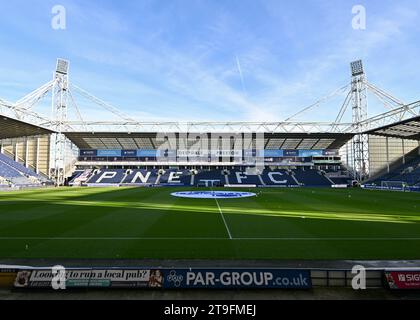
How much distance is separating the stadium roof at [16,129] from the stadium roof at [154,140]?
7.12 m

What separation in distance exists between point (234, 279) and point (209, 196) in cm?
2898

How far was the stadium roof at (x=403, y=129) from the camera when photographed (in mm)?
46906

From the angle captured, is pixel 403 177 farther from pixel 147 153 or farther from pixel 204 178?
pixel 147 153

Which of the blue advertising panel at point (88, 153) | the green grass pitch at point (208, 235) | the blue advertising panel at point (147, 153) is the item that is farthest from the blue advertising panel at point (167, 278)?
the blue advertising panel at point (88, 153)

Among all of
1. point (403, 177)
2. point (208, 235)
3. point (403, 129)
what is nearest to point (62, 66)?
point (208, 235)

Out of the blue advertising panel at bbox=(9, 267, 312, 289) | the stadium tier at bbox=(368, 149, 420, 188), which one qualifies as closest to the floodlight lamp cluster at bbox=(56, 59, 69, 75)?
the blue advertising panel at bbox=(9, 267, 312, 289)

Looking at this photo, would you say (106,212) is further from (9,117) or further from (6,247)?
(9,117)

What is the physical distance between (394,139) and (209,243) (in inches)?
2609

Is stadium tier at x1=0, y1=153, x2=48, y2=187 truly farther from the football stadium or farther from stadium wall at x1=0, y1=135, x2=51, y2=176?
stadium wall at x1=0, y1=135, x2=51, y2=176

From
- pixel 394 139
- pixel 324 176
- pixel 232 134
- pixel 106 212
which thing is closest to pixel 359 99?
pixel 394 139

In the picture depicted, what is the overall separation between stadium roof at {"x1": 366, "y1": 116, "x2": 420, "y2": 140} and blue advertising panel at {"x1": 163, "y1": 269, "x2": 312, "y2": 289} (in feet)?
150

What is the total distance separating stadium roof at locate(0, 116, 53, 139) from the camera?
4943 cm

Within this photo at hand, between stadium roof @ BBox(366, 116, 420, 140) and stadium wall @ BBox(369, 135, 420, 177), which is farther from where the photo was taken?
stadium wall @ BBox(369, 135, 420, 177)

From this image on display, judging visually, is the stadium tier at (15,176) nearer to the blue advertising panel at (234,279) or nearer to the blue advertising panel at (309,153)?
the blue advertising panel at (234,279)
